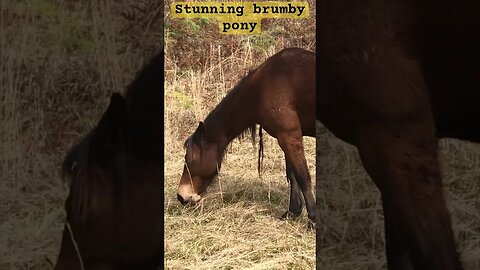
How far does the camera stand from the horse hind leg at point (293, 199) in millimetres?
2449

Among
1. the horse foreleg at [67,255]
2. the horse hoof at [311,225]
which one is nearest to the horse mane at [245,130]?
the horse hoof at [311,225]

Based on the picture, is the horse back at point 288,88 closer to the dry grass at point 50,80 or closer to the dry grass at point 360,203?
the dry grass at point 360,203

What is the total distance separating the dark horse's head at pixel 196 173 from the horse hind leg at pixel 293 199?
36 cm

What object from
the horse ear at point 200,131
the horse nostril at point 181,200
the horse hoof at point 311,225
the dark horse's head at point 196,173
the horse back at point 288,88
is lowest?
the horse hoof at point 311,225

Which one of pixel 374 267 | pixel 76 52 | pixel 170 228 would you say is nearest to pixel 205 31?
pixel 76 52

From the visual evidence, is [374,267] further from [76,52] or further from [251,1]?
[76,52]

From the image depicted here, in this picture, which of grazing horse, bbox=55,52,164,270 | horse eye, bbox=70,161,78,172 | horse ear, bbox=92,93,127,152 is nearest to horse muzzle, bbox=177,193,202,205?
grazing horse, bbox=55,52,164,270

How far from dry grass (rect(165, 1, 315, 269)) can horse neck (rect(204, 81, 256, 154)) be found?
4 cm

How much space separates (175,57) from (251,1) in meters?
0.42

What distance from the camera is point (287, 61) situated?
2391mm

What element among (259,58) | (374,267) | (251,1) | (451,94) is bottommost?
(374,267)

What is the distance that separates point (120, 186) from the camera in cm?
247

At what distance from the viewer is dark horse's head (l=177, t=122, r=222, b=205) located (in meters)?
2.46

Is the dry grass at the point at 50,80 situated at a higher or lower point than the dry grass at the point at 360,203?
higher
